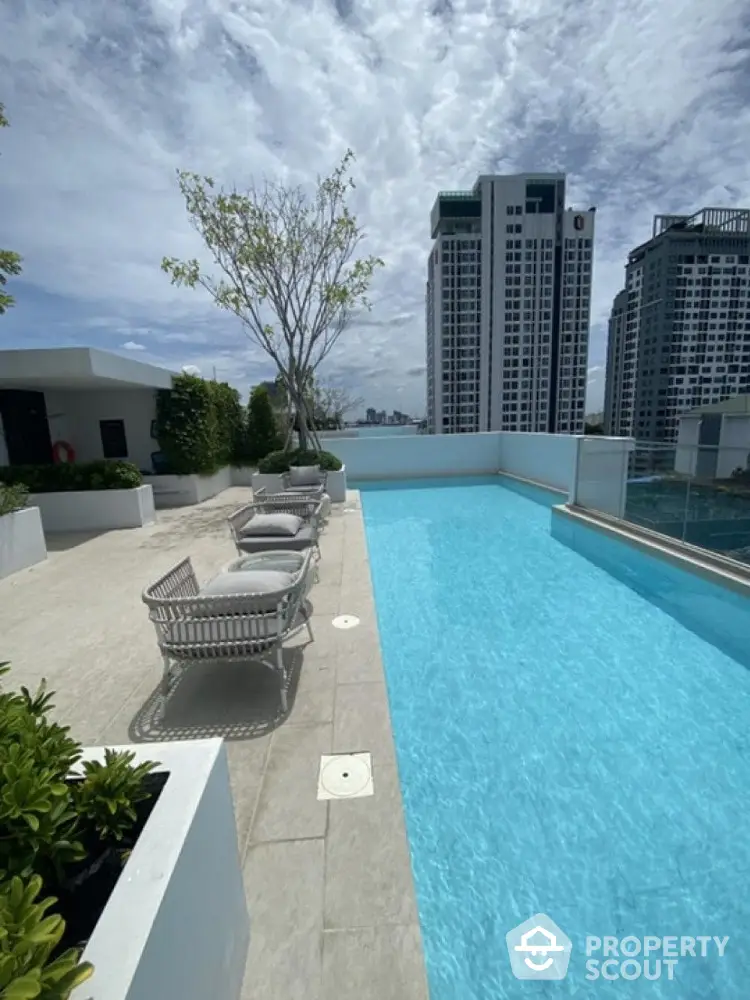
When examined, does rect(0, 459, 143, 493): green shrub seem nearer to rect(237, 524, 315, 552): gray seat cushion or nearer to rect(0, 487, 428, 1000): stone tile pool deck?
rect(0, 487, 428, 1000): stone tile pool deck

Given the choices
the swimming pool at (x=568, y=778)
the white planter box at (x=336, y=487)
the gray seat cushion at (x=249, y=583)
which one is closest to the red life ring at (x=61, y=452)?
the white planter box at (x=336, y=487)

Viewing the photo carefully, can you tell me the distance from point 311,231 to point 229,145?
2.68 m

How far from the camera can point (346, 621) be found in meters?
4.48

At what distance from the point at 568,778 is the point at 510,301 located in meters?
49.5

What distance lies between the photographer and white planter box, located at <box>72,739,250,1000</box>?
95 cm

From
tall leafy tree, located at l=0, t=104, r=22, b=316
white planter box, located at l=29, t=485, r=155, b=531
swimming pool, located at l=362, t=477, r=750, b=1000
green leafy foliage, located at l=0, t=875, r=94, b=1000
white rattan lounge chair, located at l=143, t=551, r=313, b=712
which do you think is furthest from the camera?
white planter box, located at l=29, t=485, r=155, b=531

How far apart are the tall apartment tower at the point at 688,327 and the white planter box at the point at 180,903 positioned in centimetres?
4665

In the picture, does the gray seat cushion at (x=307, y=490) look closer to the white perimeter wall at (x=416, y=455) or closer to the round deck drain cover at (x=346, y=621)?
the round deck drain cover at (x=346, y=621)

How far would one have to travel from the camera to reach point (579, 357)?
4616 cm

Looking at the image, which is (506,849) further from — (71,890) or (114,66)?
(114,66)

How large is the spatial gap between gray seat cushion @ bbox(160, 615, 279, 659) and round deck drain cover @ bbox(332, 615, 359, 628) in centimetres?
125

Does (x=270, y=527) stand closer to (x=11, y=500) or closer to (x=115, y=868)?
(x=11, y=500)

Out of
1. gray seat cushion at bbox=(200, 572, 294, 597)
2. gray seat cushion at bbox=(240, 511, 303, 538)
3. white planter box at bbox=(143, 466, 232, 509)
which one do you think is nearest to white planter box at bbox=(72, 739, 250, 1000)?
gray seat cushion at bbox=(200, 572, 294, 597)

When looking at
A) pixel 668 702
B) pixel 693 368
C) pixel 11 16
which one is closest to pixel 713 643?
pixel 668 702
